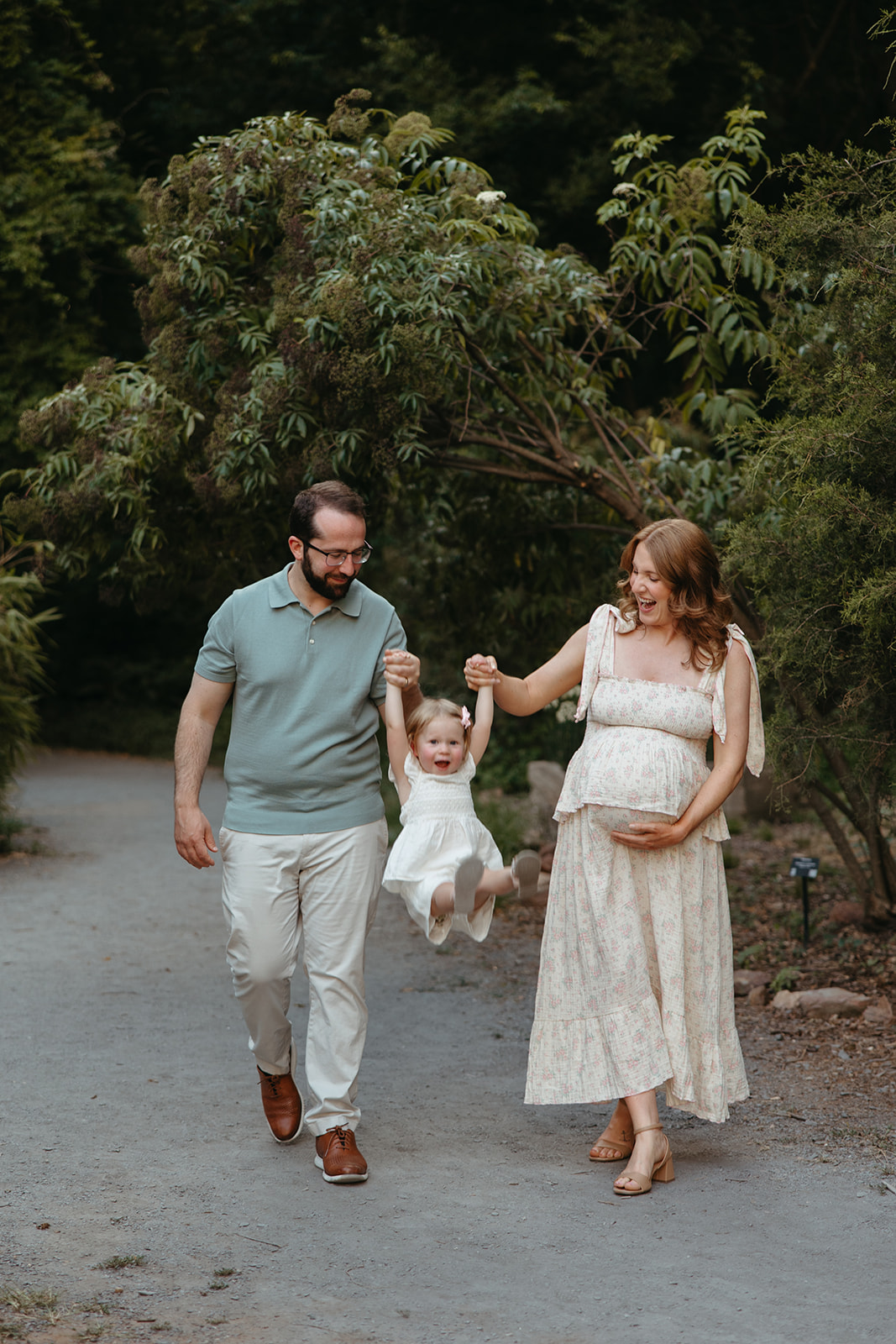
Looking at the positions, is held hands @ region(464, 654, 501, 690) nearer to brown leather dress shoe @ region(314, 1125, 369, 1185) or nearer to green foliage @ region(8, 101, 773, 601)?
brown leather dress shoe @ region(314, 1125, 369, 1185)

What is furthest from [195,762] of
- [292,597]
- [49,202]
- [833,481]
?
[49,202]

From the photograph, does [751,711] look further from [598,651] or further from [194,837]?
[194,837]

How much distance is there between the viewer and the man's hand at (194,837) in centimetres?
422

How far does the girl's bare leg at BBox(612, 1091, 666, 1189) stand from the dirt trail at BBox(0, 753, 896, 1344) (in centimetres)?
10

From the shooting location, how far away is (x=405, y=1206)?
3.98 meters

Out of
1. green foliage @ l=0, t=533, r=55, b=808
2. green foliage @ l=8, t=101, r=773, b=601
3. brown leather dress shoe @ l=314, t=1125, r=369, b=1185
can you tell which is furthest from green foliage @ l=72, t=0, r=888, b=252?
brown leather dress shoe @ l=314, t=1125, r=369, b=1185

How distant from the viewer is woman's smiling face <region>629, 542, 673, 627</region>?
13.8 feet

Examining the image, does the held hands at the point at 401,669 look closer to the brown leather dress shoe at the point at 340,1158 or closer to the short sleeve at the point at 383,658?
the short sleeve at the point at 383,658

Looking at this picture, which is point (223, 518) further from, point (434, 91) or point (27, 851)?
point (434, 91)

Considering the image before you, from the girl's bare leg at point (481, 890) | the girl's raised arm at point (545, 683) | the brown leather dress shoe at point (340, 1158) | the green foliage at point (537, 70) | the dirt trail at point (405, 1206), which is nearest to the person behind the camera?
the dirt trail at point (405, 1206)

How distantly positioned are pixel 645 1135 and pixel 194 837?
1.66 metres

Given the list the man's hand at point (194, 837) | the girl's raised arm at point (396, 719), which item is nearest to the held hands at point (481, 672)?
the girl's raised arm at point (396, 719)

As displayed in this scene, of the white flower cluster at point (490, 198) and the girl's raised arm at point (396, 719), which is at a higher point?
the white flower cluster at point (490, 198)

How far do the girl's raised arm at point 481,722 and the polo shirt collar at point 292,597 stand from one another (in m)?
0.49
